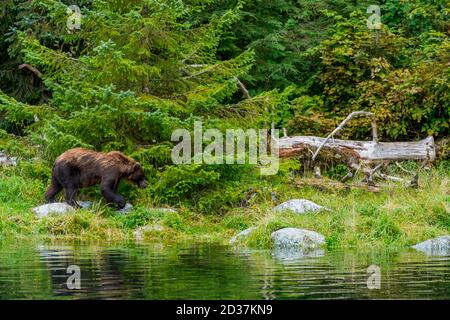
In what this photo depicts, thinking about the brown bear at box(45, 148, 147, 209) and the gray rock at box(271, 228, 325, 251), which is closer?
the gray rock at box(271, 228, 325, 251)

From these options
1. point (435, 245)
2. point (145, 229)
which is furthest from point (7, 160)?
point (435, 245)

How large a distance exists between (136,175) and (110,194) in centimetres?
63

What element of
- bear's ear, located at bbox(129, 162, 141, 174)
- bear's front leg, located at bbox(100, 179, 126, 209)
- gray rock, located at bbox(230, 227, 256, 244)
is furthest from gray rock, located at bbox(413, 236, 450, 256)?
bear's front leg, located at bbox(100, 179, 126, 209)

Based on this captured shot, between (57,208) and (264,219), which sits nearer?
(264,219)

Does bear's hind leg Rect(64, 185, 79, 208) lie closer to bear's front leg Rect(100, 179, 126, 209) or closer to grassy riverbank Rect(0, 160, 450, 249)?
grassy riverbank Rect(0, 160, 450, 249)

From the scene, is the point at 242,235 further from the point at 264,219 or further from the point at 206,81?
the point at 206,81

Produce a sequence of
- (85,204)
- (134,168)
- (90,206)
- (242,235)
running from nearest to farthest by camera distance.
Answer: (242,235)
(134,168)
(90,206)
(85,204)

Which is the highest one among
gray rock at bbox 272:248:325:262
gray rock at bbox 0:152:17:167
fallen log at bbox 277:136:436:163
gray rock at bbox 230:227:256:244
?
fallen log at bbox 277:136:436:163

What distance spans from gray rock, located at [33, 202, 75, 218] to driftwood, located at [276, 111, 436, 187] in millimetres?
5070

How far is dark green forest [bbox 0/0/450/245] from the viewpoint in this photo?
18.6 meters

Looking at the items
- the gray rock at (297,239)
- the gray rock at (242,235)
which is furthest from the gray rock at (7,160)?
the gray rock at (297,239)

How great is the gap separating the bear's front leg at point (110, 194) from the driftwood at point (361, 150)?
4.11 metres

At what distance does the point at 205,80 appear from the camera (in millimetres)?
20375
